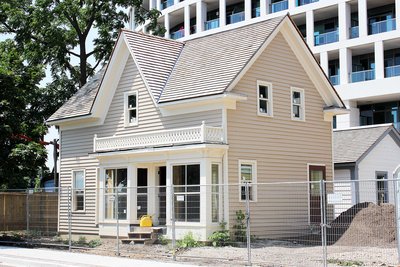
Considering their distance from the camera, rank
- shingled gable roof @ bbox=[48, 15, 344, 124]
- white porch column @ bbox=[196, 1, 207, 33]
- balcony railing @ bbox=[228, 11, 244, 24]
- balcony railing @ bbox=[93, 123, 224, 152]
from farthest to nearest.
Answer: white porch column @ bbox=[196, 1, 207, 33]
balcony railing @ bbox=[228, 11, 244, 24]
shingled gable roof @ bbox=[48, 15, 344, 124]
balcony railing @ bbox=[93, 123, 224, 152]

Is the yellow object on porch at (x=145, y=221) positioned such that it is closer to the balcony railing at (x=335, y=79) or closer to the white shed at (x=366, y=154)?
the white shed at (x=366, y=154)

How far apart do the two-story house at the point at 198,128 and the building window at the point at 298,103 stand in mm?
46

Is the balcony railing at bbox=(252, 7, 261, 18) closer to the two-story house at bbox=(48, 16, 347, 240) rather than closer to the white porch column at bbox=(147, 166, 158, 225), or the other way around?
the two-story house at bbox=(48, 16, 347, 240)

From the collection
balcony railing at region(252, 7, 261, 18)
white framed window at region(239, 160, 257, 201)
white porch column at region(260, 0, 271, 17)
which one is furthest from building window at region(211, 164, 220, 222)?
balcony railing at region(252, 7, 261, 18)

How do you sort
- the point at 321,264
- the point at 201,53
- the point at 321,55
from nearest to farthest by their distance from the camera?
the point at 321,264, the point at 201,53, the point at 321,55

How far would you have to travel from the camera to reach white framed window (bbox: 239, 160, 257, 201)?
78.6 feet

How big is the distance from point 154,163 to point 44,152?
19.0 ft

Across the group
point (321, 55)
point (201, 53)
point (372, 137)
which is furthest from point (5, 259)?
point (321, 55)

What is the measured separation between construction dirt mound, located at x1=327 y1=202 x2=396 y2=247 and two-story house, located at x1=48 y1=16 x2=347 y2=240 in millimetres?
1393

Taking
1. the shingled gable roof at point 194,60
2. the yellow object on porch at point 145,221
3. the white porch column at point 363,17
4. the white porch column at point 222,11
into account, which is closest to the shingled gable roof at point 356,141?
the shingled gable roof at point 194,60

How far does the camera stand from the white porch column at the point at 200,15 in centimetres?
6331

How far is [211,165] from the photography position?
75.4 ft

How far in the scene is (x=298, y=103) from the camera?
26906 millimetres

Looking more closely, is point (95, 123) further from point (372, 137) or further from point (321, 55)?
point (321, 55)
